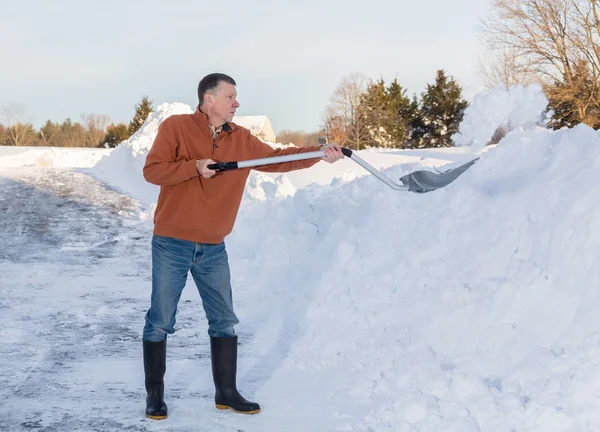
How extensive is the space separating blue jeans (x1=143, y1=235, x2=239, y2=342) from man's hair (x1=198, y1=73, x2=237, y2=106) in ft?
2.58

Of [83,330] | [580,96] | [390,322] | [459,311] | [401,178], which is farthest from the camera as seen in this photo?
[580,96]

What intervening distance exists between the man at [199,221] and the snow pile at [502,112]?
436 cm

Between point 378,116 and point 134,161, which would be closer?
point 134,161

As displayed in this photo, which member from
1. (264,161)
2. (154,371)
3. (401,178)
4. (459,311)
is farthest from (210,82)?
(459,311)

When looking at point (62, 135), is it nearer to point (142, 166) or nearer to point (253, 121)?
point (253, 121)

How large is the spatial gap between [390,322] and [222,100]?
2.09 m

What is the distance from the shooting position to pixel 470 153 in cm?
881

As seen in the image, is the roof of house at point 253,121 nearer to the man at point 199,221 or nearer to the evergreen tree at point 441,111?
the evergreen tree at point 441,111

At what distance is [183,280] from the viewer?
12.3 ft

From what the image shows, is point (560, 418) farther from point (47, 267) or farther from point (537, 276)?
point (47, 267)

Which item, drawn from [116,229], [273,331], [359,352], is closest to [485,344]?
[359,352]

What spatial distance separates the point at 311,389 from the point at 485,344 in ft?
3.55

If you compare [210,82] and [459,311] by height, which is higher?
[210,82]

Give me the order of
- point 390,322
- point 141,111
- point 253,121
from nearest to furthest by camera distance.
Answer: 1. point 390,322
2. point 141,111
3. point 253,121
